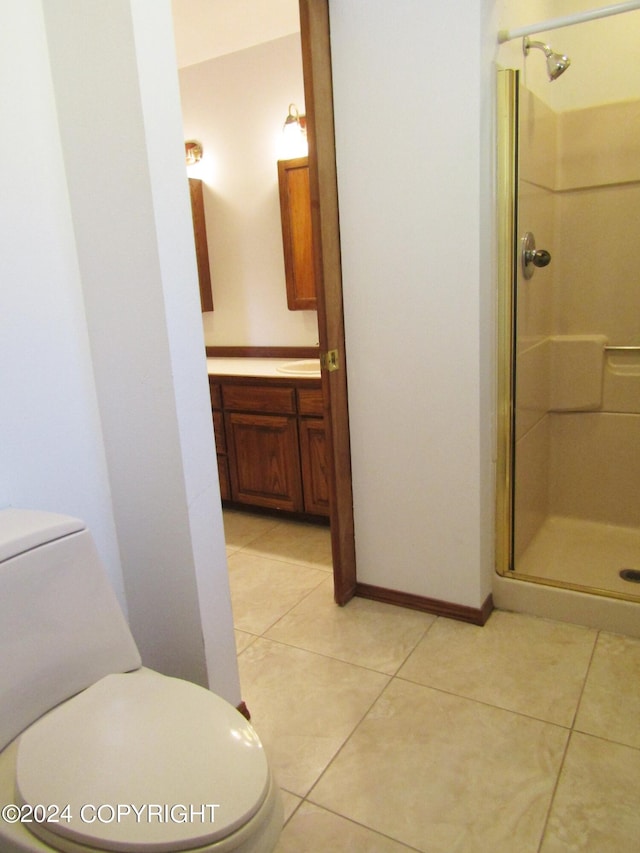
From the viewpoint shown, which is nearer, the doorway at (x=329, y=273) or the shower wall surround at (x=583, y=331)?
the doorway at (x=329, y=273)

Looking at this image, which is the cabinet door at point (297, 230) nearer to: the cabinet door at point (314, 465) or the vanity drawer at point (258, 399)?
the vanity drawer at point (258, 399)

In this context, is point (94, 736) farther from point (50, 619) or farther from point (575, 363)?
point (575, 363)

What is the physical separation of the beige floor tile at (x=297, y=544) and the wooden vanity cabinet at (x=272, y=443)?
0.36 ft

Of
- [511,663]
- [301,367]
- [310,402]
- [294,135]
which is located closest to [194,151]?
[294,135]

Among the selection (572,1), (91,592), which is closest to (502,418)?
(91,592)

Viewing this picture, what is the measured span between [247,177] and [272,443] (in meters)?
1.47

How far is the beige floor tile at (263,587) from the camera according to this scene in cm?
227

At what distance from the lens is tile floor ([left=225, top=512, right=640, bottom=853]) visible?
1.36 meters

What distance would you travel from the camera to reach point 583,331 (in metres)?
2.60

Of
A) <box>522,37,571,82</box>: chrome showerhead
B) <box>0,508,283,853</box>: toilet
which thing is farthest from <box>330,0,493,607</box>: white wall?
<box>0,508,283,853</box>: toilet

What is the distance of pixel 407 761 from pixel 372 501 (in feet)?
2.99

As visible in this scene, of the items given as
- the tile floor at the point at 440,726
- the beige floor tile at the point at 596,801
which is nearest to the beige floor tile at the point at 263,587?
the tile floor at the point at 440,726

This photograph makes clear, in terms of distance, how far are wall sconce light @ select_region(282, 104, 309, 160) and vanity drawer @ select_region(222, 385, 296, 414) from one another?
1.21 metres

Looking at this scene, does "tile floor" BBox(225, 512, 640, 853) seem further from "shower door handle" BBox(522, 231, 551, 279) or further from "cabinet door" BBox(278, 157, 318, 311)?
"cabinet door" BBox(278, 157, 318, 311)
